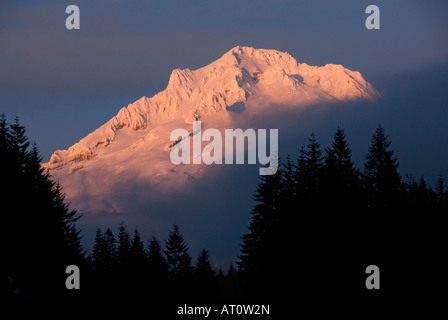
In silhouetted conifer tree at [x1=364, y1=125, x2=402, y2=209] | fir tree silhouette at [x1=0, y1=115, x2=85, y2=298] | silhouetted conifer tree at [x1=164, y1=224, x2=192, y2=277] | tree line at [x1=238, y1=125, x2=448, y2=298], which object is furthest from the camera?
silhouetted conifer tree at [x1=164, y1=224, x2=192, y2=277]

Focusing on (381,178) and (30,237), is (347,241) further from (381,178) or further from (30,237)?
(30,237)

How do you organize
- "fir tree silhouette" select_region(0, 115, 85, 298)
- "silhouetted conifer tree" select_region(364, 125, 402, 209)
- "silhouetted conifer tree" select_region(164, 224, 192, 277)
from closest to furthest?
"fir tree silhouette" select_region(0, 115, 85, 298) < "silhouetted conifer tree" select_region(364, 125, 402, 209) < "silhouetted conifer tree" select_region(164, 224, 192, 277)

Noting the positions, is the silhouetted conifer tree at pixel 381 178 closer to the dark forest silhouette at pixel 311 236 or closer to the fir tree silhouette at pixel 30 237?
the dark forest silhouette at pixel 311 236

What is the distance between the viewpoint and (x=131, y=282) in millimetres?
56719

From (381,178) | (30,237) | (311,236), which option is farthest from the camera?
(381,178)

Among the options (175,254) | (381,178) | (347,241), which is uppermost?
(381,178)

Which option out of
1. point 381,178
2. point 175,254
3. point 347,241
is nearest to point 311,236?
point 347,241

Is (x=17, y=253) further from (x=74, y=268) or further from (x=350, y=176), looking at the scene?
(x=350, y=176)

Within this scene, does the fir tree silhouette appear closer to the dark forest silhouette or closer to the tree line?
the dark forest silhouette

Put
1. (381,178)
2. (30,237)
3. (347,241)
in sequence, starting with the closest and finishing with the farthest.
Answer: (30,237) < (347,241) < (381,178)

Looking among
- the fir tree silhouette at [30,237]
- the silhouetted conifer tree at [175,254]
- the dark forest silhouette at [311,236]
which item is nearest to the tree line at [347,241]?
the dark forest silhouette at [311,236]

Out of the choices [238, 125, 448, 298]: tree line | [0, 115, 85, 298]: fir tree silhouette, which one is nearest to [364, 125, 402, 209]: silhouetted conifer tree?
[238, 125, 448, 298]: tree line

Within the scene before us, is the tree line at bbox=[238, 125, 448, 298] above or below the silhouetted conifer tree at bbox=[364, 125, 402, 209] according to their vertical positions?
below

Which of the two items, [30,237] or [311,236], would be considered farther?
[311,236]
